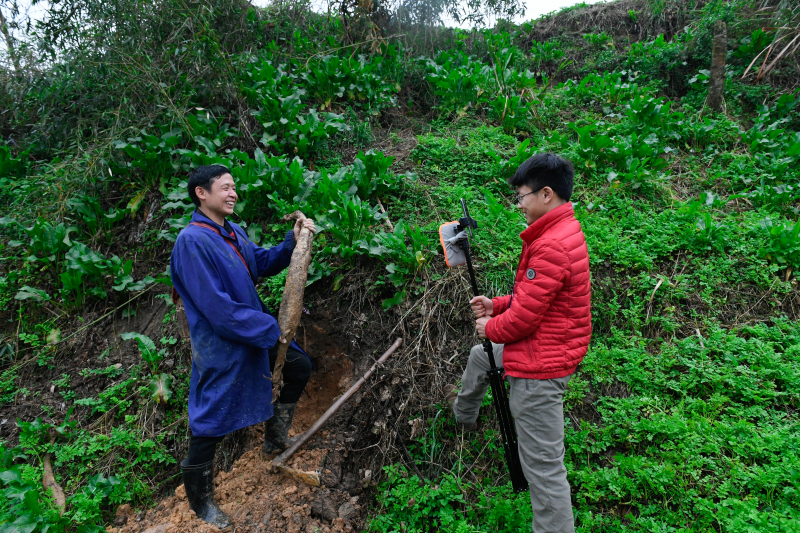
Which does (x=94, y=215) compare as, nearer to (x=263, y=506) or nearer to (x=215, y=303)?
(x=215, y=303)

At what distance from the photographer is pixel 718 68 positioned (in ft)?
19.8

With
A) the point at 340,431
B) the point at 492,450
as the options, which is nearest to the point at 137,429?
the point at 340,431

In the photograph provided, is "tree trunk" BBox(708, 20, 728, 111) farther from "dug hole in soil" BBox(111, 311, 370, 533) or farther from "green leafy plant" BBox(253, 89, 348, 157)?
"dug hole in soil" BBox(111, 311, 370, 533)

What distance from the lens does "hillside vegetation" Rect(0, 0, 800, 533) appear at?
9.34 feet

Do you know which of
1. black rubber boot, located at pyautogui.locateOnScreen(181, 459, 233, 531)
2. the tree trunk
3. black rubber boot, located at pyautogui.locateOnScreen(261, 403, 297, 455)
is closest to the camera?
black rubber boot, located at pyautogui.locateOnScreen(181, 459, 233, 531)

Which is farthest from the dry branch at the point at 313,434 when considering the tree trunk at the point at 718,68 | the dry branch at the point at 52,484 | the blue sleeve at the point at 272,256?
the tree trunk at the point at 718,68

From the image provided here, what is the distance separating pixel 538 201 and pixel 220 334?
2.05m

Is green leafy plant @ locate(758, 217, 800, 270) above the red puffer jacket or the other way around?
the other way around

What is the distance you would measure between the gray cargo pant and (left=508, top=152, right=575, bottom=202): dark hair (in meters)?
1.02

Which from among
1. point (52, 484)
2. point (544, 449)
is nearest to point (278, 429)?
point (52, 484)

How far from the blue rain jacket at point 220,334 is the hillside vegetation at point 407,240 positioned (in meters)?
1.00

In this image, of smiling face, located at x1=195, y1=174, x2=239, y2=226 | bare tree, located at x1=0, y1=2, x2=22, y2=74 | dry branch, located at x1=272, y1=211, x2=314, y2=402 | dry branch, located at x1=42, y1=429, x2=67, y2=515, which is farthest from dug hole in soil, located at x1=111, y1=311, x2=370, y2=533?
bare tree, located at x1=0, y1=2, x2=22, y2=74

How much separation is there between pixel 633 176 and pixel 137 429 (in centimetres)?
565

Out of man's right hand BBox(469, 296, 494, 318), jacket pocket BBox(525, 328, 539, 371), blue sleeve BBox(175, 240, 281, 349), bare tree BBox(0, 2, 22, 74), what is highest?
bare tree BBox(0, 2, 22, 74)
